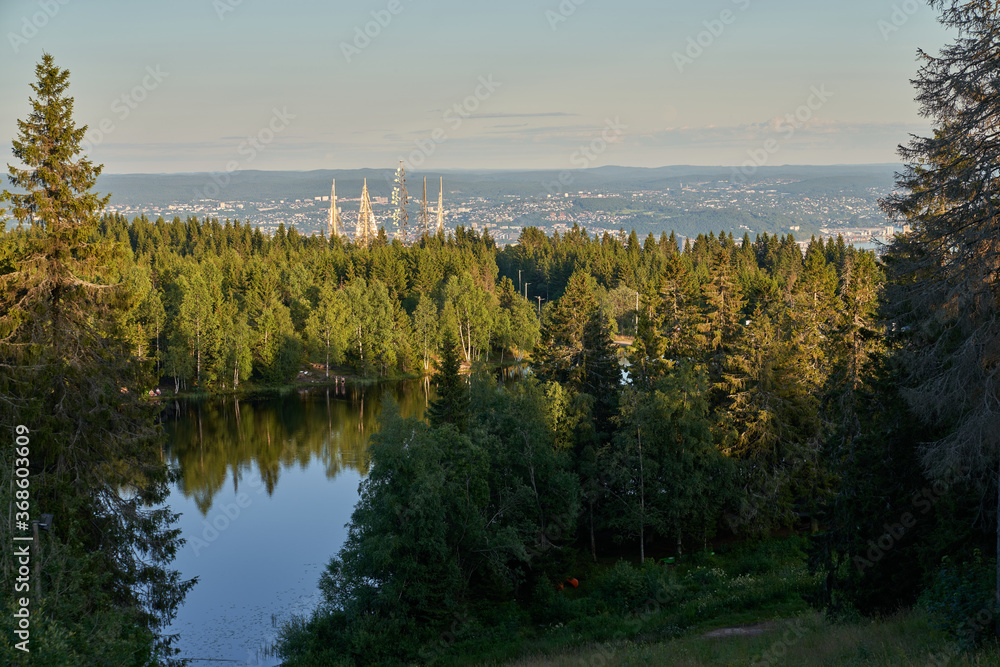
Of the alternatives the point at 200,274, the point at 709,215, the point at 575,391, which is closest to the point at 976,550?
the point at 575,391

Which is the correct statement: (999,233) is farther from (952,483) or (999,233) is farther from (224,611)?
(224,611)

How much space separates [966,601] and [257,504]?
30894 millimetres

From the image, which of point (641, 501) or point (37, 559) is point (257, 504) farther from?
point (37, 559)

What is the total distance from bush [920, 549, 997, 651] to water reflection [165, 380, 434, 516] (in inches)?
975

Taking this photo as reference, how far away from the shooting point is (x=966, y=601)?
446 inches

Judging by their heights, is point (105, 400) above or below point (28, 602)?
above

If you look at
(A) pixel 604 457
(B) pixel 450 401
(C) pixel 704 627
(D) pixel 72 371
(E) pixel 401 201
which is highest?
(E) pixel 401 201

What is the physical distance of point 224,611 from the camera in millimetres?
25078

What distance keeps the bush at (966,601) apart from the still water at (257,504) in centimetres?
1679

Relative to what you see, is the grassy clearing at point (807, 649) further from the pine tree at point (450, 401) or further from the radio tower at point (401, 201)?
the radio tower at point (401, 201)

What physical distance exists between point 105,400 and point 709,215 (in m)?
187

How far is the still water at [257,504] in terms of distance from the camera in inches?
963

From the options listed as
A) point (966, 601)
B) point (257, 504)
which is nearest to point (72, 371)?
point (966, 601)

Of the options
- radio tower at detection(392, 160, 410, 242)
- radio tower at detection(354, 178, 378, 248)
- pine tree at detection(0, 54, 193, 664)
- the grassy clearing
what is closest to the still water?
pine tree at detection(0, 54, 193, 664)
